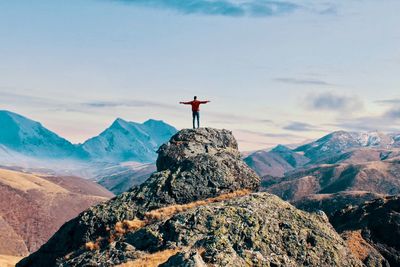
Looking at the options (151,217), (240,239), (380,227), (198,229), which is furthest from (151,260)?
(380,227)

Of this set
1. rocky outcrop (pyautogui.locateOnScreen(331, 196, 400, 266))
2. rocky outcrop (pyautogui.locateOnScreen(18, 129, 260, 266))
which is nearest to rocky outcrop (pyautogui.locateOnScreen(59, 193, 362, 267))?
rocky outcrop (pyautogui.locateOnScreen(18, 129, 260, 266))

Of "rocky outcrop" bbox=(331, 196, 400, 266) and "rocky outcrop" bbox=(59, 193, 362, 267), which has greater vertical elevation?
"rocky outcrop" bbox=(59, 193, 362, 267)

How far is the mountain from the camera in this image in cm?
2597

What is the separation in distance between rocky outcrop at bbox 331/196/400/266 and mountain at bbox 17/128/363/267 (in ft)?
32.9

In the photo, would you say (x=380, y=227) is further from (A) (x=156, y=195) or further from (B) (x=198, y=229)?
(B) (x=198, y=229)

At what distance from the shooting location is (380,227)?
49.7 metres

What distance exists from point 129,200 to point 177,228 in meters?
9.65

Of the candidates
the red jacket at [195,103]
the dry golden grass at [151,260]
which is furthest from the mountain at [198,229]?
the red jacket at [195,103]

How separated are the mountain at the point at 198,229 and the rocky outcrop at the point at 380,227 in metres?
10.0

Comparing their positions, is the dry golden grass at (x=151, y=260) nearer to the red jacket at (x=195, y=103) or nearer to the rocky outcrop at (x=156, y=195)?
the rocky outcrop at (x=156, y=195)

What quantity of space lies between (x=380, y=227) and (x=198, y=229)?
28.2 m

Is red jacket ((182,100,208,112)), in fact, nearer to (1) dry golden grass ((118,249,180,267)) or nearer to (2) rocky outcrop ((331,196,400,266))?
(2) rocky outcrop ((331,196,400,266))

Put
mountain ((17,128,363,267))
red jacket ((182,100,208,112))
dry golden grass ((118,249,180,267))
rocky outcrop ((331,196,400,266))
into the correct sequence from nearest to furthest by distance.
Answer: dry golden grass ((118,249,180,267)) < mountain ((17,128,363,267)) < rocky outcrop ((331,196,400,266)) < red jacket ((182,100,208,112))

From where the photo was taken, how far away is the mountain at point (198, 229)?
85.2 feet
